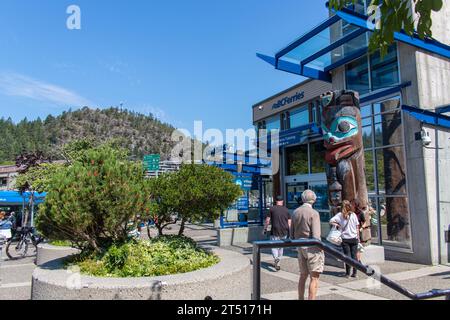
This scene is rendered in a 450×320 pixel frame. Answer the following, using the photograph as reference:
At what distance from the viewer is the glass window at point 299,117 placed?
20.4 meters

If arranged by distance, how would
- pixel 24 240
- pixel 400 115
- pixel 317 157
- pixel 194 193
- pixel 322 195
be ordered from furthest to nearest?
pixel 317 157 → pixel 322 195 → pixel 24 240 → pixel 400 115 → pixel 194 193

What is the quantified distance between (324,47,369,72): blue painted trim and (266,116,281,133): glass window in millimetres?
10059

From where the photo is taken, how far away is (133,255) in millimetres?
5535

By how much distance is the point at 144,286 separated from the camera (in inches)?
167

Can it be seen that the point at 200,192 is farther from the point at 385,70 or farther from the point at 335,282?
the point at 385,70

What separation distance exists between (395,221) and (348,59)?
17.7ft

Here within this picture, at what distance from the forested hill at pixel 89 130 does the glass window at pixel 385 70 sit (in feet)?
328

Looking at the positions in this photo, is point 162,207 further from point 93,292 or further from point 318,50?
point 318,50

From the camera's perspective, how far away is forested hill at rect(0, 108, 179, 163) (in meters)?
120

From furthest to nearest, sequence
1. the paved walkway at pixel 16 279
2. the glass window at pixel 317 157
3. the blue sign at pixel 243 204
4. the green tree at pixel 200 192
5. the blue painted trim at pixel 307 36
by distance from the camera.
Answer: the blue sign at pixel 243 204 < the glass window at pixel 317 157 < the blue painted trim at pixel 307 36 < the green tree at pixel 200 192 < the paved walkway at pixel 16 279

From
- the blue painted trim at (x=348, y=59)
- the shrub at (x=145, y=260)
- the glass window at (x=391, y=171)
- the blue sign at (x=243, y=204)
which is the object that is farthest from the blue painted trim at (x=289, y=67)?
the shrub at (x=145, y=260)

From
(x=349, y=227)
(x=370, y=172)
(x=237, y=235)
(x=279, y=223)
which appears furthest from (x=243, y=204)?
(x=349, y=227)

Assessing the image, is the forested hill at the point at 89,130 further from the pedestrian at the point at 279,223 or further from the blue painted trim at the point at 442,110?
the blue painted trim at the point at 442,110

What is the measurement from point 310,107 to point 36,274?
17.9m
